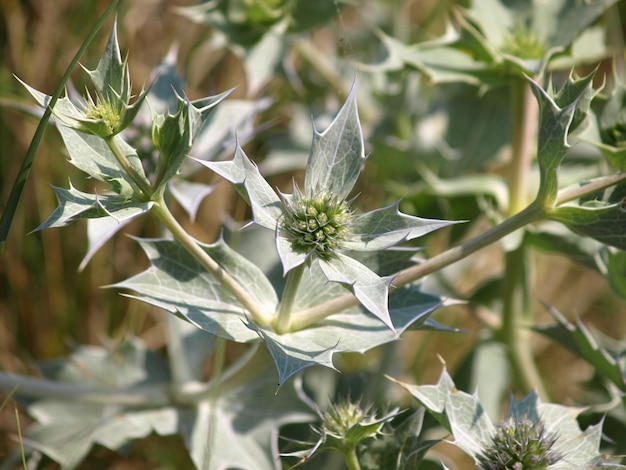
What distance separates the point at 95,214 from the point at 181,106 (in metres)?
0.16

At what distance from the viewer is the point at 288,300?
0.89 meters

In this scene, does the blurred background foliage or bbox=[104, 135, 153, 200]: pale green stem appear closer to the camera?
bbox=[104, 135, 153, 200]: pale green stem

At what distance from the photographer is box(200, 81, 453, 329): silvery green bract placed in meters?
0.79

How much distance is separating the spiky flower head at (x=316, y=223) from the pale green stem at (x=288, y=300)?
0.03 m

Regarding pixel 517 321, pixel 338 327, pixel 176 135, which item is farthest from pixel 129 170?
pixel 517 321

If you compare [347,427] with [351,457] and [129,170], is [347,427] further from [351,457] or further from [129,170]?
[129,170]

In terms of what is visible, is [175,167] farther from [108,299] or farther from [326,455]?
[108,299]

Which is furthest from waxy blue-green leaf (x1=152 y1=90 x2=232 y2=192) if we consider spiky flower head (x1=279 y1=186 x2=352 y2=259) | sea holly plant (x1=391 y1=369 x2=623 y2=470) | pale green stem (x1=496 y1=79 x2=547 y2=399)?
pale green stem (x1=496 y1=79 x2=547 y2=399)

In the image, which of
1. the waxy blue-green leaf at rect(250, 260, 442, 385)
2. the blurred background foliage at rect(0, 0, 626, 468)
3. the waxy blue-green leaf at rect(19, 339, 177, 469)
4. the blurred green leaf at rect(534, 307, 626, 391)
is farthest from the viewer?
the blurred background foliage at rect(0, 0, 626, 468)

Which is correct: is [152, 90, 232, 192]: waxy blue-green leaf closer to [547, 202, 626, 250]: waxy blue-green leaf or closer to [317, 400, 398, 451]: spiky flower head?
[317, 400, 398, 451]: spiky flower head

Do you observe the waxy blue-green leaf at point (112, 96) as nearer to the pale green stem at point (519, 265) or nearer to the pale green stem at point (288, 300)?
the pale green stem at point (288, 300)

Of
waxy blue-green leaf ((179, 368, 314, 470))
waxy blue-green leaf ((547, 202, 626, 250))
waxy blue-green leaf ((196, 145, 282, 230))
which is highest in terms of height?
waxy blue-green leaf ((547, 202, 626, 250))

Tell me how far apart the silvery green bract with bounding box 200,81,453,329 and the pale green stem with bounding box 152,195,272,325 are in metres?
0.09

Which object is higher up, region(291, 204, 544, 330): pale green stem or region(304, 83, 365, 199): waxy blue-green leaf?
region(304, 83, 365, 199): waxy blue-green leaf
